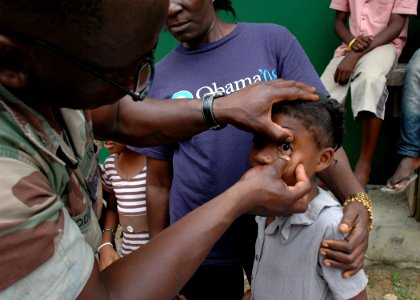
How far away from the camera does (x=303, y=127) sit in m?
1.59

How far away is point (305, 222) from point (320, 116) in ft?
1.23

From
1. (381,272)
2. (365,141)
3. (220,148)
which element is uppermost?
(220,148)

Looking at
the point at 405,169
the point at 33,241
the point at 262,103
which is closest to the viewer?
the point at 33,241

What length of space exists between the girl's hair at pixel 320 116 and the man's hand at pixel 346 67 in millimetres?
1691

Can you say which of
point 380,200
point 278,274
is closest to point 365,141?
point 380,200

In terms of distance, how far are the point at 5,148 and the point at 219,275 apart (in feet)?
4.53

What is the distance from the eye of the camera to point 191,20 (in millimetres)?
1912

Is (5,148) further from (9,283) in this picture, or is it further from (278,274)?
(278,274)

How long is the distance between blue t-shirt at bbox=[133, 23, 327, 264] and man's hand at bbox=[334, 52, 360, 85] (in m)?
1.48

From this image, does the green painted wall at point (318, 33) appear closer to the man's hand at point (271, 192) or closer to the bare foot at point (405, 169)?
the bare foot at point (405, 169)

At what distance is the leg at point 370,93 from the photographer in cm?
311

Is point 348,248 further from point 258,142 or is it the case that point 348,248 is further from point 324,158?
point 258,142

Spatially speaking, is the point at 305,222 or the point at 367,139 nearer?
the point at 305,222

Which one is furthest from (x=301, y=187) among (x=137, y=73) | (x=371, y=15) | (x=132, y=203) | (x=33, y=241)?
(x=371, y=15)
